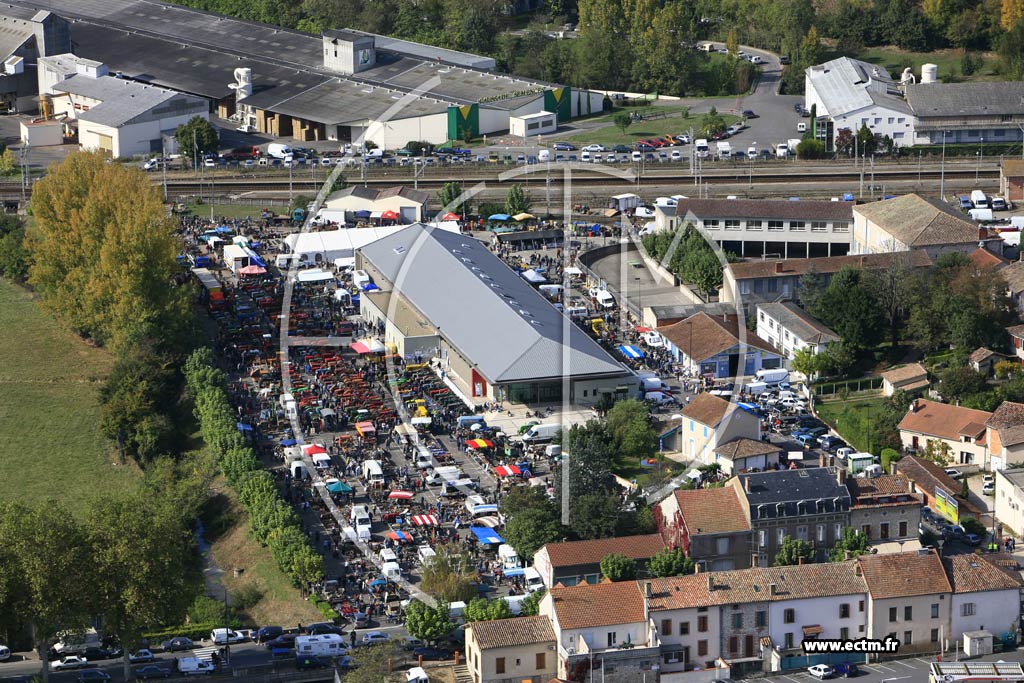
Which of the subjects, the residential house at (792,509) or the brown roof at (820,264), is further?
the brown roof at (820,264)

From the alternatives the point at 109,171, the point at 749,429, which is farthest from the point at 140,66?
the point at 749,429

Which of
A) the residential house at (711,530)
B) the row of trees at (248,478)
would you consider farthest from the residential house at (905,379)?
the row of trees at (248,478)

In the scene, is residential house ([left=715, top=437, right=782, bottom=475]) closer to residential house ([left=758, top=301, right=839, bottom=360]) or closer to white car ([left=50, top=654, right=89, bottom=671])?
residential house ([left=758, top=301, right=839, bottom=360])

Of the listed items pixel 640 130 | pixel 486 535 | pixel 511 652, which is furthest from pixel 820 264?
pixel 640 130

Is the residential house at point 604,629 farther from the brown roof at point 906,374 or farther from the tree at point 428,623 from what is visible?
the brown roof at point 906,374

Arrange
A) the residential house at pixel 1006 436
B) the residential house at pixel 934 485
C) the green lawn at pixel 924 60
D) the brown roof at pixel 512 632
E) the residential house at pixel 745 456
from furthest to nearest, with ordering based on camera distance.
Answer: the green lawn at pixel 924 60 < the residential house at pixel 1006 436 < the residential house at pixel 745 456 < the residential house at pixel 934 485 < the brown roof at pixel 512 632

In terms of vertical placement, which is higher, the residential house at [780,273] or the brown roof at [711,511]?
the residential house at [780,273]
